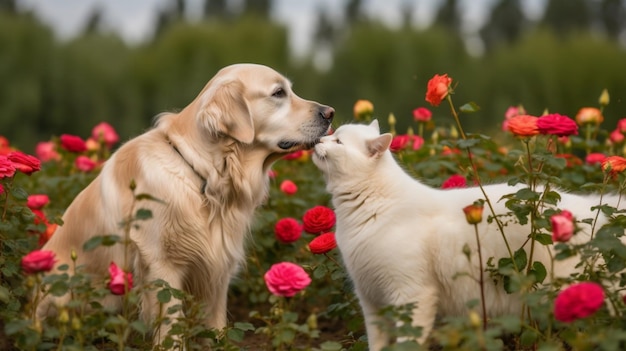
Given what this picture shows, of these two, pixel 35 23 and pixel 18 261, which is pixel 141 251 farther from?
pixel 35 23

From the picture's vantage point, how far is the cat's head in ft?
13.8

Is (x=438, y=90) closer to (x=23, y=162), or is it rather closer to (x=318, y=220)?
(x=318, y=220)

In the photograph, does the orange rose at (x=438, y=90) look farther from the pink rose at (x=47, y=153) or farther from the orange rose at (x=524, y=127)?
the pink rose at (x=47, y=153)

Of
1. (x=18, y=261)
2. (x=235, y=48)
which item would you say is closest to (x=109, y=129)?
(x=18, y=261)

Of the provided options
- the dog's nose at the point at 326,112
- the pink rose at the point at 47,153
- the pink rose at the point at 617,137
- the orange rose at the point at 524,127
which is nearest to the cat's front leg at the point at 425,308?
the orange rose at the point at 524,127

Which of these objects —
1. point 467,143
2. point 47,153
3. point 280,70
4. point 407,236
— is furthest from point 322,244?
point 280,70

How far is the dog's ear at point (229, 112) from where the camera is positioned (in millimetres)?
4520

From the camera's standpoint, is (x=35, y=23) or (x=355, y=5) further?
(x=355, y=5)

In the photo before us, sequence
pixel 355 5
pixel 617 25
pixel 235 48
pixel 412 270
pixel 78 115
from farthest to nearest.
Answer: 1. pixel 355 5
2. pixel 617 25
3. pixel 235 48
4. pixel 78 115
5. pixel 412 270

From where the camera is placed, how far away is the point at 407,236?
390 cm

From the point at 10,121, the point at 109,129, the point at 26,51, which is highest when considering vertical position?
the point at 26,51

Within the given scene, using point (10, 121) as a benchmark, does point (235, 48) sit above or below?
above

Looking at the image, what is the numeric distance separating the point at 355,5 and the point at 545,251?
45577 millimetres

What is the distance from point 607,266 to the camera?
349 cm
